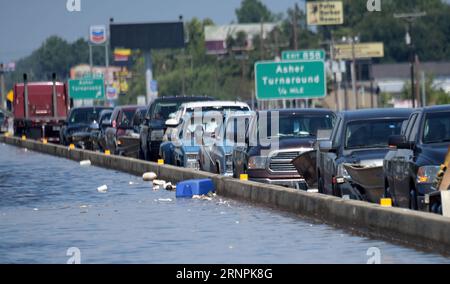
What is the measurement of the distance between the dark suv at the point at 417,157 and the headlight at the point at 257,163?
18.5 ft

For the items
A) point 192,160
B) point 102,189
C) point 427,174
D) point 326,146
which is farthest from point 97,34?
point 427,174

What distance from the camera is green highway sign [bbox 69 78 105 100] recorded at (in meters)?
97.1

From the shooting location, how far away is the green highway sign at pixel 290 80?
162 feet

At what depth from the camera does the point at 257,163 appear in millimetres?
26422

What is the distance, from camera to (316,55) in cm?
5766

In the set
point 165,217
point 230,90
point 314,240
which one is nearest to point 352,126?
point 165,217

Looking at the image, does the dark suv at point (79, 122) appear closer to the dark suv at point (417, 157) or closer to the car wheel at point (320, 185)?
the car wheel at point (320, 185)

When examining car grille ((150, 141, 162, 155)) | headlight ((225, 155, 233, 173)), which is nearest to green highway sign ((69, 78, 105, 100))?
car grille ((150, 141, 162, 155))

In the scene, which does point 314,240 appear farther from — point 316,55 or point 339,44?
point 339,44

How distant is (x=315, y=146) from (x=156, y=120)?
46.1 feet

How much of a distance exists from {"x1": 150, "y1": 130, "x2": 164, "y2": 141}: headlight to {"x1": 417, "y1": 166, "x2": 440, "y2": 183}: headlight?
19.3m

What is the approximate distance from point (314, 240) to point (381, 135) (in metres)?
6.00

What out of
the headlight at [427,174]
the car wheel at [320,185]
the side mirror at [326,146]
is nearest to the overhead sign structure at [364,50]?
the car wheel at [320,185]

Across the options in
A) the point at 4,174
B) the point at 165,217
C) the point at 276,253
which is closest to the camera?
the point at 276,253
